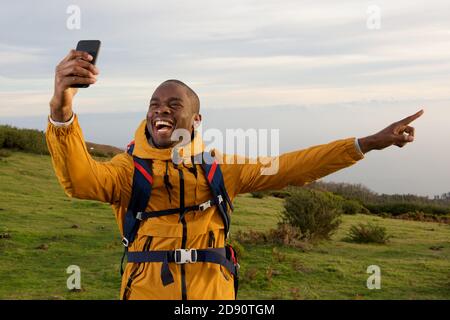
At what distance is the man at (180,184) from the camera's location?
380 centimetres

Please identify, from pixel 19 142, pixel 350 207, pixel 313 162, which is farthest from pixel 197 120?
pixel 19 142

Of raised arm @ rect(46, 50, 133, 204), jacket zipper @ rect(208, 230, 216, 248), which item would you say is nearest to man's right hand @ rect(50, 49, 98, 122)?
raised arm @ rect(46, 50, 133, 204)

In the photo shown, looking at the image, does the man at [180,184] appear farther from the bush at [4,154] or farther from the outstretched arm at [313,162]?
the bush at [4,154]

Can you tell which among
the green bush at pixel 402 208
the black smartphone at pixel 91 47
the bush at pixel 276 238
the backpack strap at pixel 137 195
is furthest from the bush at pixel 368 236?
the green bush at pixel 402 208

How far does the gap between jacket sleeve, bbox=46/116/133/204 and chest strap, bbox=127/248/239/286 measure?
0.42 metres

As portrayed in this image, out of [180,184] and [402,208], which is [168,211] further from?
[402,208]

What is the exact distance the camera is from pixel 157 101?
13.4 ft

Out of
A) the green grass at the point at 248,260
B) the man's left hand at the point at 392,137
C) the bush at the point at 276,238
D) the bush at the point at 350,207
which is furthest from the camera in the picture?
the bush at the point at 350,207

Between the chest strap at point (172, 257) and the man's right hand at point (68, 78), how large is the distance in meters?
1.09

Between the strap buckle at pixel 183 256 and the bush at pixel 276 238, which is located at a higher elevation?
the strap buckle at pixel 183 256

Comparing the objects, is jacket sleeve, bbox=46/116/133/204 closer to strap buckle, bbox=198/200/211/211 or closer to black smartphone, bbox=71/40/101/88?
black smartphone, bbox=71/40/101/88

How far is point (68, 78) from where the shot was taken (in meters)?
3.24

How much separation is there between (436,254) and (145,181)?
1124 cm
